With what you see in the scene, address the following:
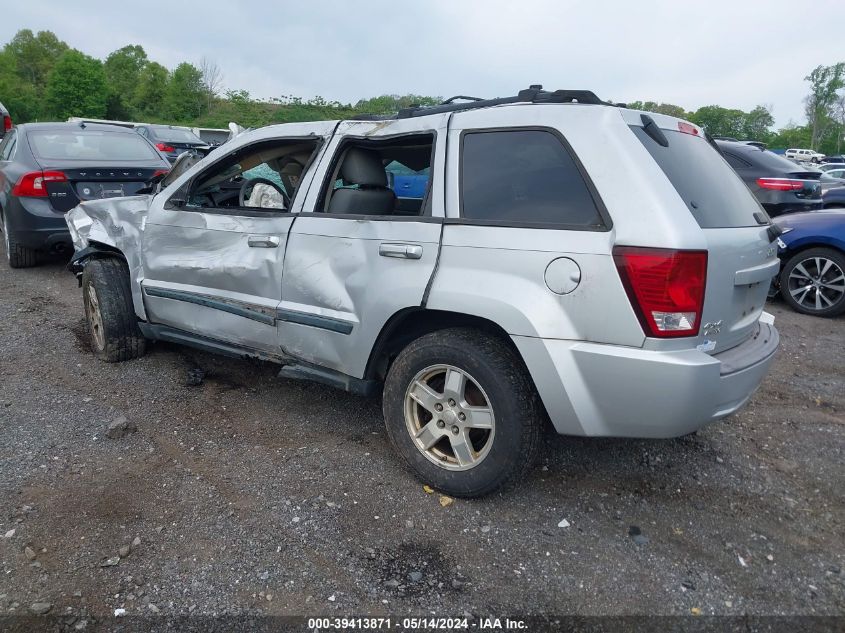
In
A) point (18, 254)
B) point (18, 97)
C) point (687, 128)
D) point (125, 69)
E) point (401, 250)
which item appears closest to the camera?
point (401, 250)

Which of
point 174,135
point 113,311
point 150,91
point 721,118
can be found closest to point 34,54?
point 150,91

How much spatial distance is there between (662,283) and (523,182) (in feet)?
2.51

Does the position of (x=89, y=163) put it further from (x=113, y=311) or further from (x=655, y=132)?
(x=655, y=132)

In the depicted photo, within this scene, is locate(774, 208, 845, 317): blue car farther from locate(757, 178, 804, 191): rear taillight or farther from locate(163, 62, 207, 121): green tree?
locate(163, 62, 207, 121): green tree

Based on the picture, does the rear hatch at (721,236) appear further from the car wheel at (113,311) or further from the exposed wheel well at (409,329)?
the car wheel at (113,311)

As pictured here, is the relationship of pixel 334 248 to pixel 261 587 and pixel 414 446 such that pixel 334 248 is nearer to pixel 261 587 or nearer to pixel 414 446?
pixel 414 446

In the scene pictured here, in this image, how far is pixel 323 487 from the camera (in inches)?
117

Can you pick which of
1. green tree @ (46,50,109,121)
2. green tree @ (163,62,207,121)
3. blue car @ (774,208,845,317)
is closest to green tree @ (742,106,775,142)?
green tree @ (163,62,207,121)

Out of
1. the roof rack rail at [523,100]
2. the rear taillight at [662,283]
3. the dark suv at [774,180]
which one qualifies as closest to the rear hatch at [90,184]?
the roof rack rail at [523,100]

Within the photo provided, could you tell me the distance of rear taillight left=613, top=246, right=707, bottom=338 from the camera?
2303mm

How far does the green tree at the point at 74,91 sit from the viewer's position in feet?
193

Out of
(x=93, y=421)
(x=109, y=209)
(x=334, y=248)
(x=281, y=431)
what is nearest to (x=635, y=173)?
(x=334, y=248)

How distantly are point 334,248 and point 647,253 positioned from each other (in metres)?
1.56

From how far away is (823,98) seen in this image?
94125 millimetres
